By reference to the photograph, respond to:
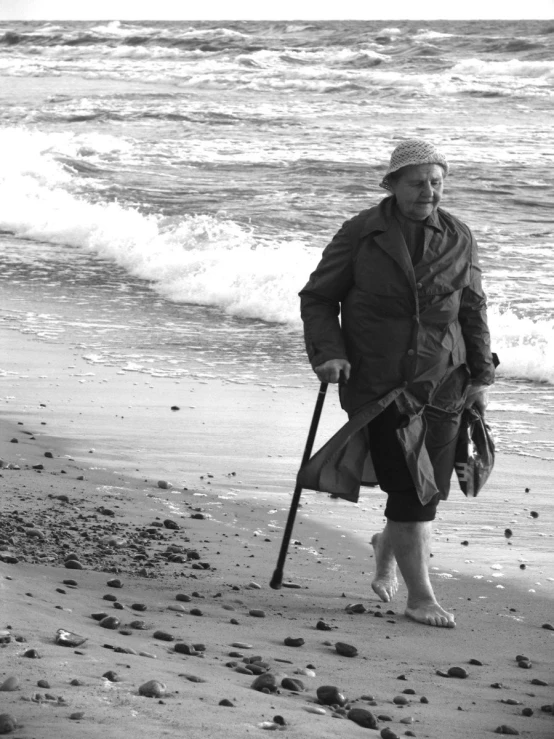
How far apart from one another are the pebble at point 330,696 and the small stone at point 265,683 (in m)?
0.13

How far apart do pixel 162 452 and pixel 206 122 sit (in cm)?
2001

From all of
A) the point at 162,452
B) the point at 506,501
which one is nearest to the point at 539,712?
the point at 506,501

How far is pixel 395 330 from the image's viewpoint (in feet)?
12.9

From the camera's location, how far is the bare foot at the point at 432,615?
4090 mm

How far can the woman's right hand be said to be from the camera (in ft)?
12.9

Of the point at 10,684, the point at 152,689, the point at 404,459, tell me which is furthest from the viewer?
the point at 404,459

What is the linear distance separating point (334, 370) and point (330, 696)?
1.18 meters

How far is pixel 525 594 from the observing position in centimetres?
451

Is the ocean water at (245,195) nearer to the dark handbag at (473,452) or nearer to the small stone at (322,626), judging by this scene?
the dark handbag at (473,452)

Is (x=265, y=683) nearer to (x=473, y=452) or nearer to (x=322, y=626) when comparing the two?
(x=322, y=626)

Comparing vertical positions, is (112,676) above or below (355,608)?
above

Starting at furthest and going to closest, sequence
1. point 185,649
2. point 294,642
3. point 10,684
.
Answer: point 294,642, point 185,649, point 10,684

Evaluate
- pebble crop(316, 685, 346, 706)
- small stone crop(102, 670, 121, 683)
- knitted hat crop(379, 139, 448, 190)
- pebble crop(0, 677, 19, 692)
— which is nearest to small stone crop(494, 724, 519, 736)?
pebble crop(316, 685, 346, 706)

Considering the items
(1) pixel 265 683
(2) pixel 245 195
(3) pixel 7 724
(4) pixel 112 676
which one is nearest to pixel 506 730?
(1) pixel 265 683
